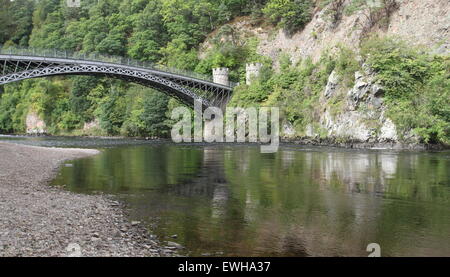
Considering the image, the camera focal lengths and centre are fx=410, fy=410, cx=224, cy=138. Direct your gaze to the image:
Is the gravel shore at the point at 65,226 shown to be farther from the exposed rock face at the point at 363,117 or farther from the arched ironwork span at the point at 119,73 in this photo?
→ the arched ironwork span at the point at 119,73

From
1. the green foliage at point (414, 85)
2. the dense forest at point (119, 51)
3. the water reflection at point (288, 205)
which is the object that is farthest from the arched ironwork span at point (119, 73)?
the water reflection at point (288, 205)

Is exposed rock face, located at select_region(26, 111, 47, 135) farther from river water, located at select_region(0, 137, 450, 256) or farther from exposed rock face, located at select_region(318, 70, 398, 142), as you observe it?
river water, located at select_region(0, 137, 450, 256)

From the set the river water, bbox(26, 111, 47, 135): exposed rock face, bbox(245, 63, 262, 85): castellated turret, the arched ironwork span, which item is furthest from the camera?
bbox(26, 111, 47, 135): exposed rock face

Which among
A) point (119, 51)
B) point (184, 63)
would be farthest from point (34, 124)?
point (184, 63)

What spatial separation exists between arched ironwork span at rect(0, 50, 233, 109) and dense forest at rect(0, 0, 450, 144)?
17.3 feet

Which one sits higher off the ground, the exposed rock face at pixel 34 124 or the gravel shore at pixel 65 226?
the exposed rock face at pixel 34 124

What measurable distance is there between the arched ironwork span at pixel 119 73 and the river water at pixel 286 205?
92.2 ft

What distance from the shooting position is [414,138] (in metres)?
38.5

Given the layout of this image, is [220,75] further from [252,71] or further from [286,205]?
[286,205]

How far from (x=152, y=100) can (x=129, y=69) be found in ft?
47.2

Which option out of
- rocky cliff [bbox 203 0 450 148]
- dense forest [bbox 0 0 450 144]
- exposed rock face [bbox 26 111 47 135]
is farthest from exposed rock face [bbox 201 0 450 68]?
exposed rock face [bbox 26 111 47 135]

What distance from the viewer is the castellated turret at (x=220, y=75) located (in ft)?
229

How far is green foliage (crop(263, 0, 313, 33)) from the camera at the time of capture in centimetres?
6500
